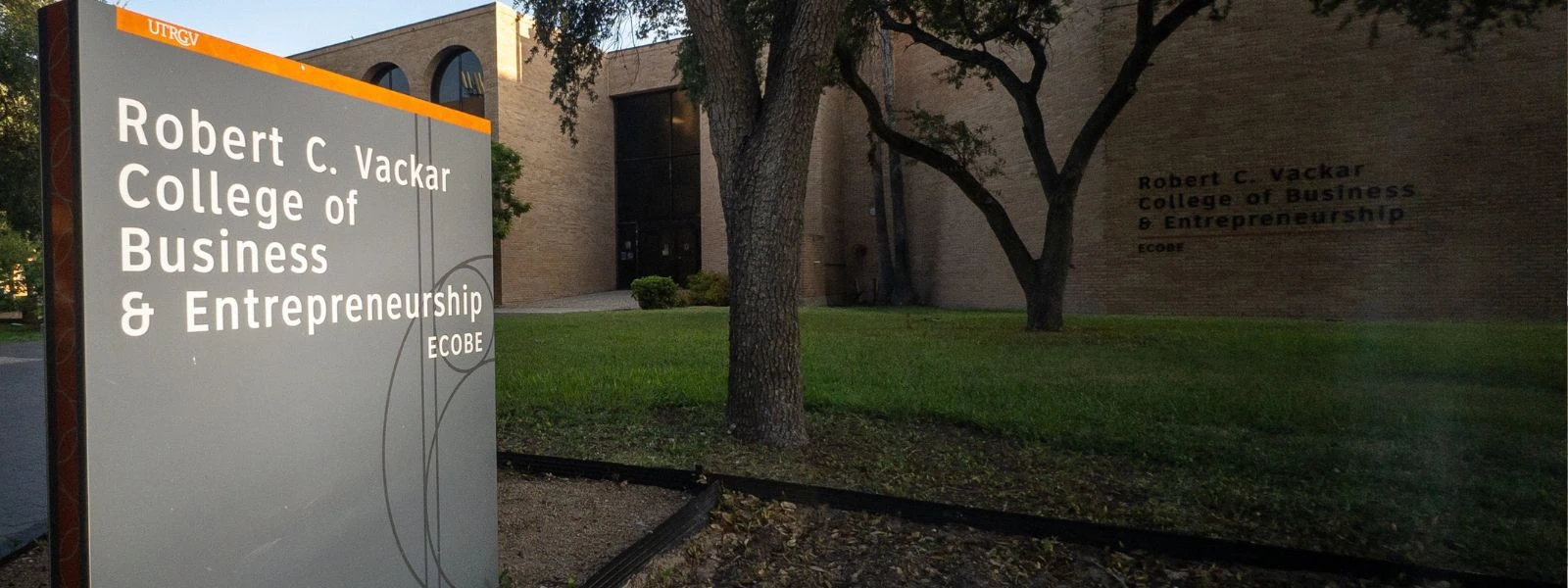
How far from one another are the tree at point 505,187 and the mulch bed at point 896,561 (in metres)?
18.7

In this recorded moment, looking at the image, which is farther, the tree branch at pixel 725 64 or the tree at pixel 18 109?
the tree at pixel 18 109

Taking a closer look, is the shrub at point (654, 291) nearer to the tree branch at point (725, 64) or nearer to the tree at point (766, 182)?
the tree at point (766, 182)

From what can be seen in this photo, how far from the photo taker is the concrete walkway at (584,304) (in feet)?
69.7

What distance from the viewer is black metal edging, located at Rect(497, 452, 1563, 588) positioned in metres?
2.89

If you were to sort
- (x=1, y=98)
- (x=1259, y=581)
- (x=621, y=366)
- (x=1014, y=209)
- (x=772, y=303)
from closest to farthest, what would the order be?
(x=1259, y=581) < (x=772, y=303) < (x=621, y=366) < (x=1, y=98) < (x=1014, y=209)

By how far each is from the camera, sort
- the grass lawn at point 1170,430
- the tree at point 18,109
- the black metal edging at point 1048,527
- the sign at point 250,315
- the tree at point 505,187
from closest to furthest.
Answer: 1. the sign at point 250,315
2. the black metal edging at point 1048,527
3. the grass lawn at point 1170,430
4. the tree at point 18,109
5. the tree at point 505,187

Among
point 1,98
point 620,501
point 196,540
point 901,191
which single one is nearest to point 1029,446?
point 620,501

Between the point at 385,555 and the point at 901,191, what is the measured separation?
2264 cm

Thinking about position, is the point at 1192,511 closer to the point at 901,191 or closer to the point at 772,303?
the point at 772,303

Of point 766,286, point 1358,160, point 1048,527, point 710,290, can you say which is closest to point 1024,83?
point 1358,160

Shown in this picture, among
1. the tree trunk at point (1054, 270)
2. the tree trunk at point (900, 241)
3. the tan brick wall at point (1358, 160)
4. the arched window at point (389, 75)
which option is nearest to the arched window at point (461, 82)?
the arched window at point (389, 75)

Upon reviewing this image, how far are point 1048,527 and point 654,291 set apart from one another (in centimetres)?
1705

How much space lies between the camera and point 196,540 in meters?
1.62

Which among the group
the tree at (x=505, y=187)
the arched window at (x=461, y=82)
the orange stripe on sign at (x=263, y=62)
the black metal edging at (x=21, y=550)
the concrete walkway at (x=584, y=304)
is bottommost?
the black metal edging at (x=21, y=550)
